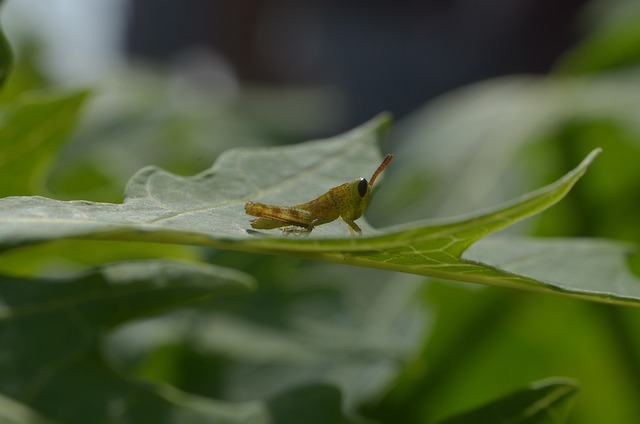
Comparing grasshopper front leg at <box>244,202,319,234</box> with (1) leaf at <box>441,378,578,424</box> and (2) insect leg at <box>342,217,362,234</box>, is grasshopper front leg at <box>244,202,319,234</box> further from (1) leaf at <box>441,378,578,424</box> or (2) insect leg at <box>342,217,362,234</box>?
(1) leaf at <box>441,378,578,424</box>

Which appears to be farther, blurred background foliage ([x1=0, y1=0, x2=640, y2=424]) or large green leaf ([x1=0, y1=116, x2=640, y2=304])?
blurred background foliage ([x1=0, y1=0, x2=640, y2=424])

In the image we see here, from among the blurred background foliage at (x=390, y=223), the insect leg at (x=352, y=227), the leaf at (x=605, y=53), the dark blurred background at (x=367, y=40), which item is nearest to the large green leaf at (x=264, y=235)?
the insect leg at (x=352, y=227)

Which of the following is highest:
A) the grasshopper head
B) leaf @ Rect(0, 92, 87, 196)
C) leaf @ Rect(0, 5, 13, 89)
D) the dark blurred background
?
the dark blurred background

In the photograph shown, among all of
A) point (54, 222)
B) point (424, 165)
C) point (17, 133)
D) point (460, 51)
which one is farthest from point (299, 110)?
point (460, 51)

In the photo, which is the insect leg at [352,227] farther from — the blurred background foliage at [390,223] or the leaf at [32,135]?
the leaf at [32,135]

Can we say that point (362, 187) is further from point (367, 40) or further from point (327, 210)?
point (367, 40)

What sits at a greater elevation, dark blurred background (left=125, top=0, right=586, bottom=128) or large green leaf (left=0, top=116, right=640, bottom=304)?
dark blurred background (left=125, top=0, right=586, bottom=128)

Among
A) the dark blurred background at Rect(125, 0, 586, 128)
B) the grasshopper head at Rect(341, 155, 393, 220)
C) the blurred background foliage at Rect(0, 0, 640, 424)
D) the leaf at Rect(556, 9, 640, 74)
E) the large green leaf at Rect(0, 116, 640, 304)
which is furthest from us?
the dark blurred background at Rect(125, 0, 586, 128)

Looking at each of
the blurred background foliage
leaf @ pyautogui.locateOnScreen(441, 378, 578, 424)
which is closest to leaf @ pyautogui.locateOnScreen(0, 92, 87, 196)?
the blurred background foliage
